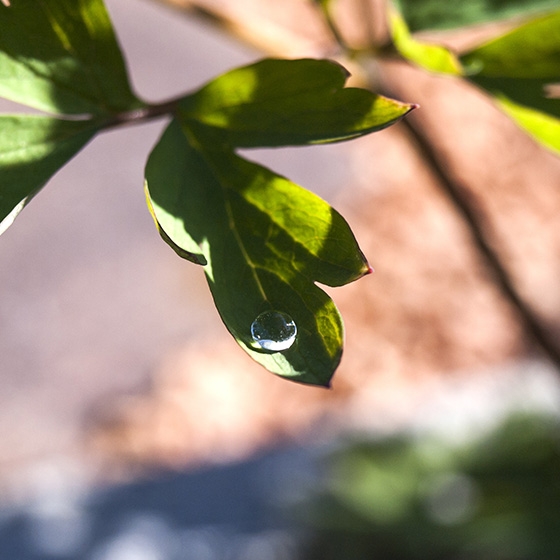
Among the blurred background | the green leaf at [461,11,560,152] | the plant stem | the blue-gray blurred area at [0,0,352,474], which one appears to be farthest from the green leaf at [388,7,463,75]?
the blue-gray blurred area at [0,0,352,474]

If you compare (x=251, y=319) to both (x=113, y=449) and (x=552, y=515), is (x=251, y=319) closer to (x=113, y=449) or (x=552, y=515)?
(x=552, y=515)

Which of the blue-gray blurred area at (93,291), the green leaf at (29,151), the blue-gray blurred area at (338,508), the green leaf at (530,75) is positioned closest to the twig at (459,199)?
the green leaf at (530,75)

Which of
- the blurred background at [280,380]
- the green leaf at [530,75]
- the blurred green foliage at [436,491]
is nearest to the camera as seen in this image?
the green leaf at [530,75]

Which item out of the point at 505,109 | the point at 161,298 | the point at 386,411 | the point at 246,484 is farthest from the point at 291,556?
the point at 505,109

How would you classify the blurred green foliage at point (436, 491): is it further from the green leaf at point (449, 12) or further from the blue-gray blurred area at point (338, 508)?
the green leaf at point (449, 12)

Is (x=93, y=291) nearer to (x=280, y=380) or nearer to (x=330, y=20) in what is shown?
(x=280, y=380)

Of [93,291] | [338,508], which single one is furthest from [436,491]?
[93,291]
